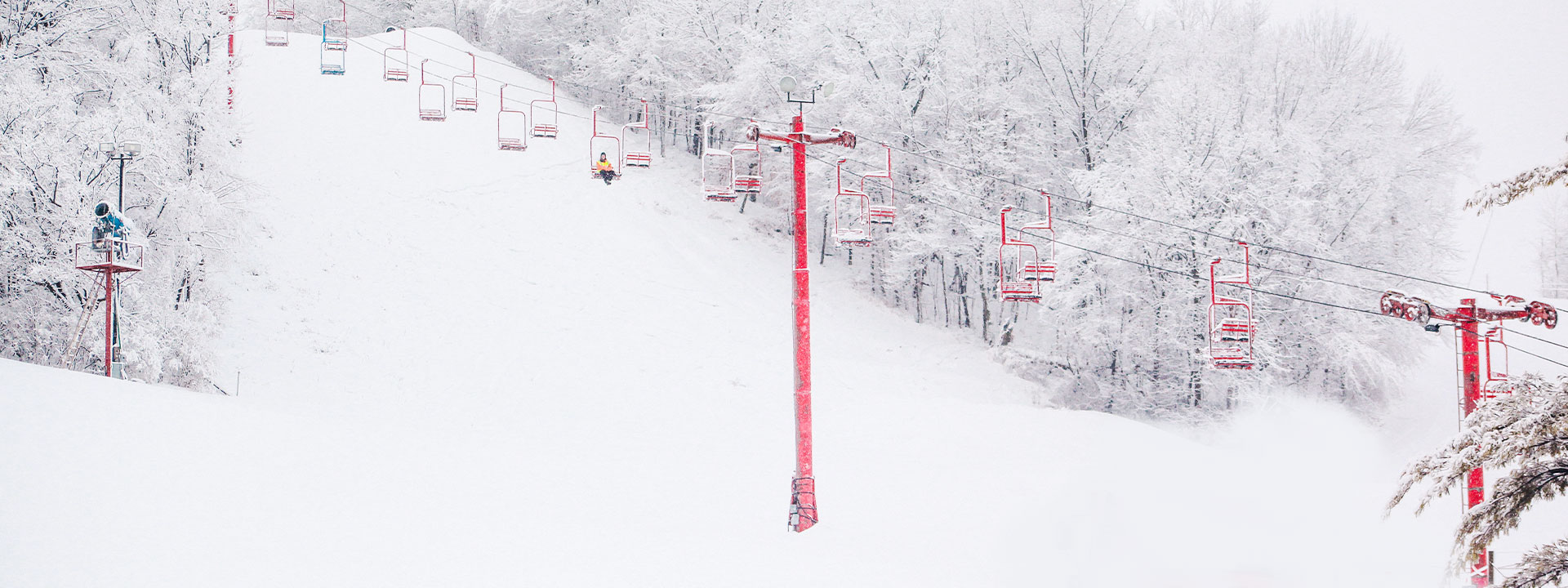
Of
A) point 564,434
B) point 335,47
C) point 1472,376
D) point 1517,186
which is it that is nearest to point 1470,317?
point 1472,376

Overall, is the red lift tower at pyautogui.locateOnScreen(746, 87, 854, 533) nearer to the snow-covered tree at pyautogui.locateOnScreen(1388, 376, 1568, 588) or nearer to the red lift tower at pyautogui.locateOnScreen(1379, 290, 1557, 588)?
the red lift tower at pyautogui.locateOnScreen(1379, 290, 1557, 588)

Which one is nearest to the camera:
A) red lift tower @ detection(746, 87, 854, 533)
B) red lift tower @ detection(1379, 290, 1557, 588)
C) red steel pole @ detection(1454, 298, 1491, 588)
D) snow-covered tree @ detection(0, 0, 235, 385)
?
red steel pole @ detection(1454, 298, 1491, 588)

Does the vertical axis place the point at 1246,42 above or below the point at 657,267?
above

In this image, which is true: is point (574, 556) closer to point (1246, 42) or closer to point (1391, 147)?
point (1391, 147)

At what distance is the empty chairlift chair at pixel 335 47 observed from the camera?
910 inches

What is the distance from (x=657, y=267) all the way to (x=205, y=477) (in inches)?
859

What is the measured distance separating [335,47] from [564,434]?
12.8 metres

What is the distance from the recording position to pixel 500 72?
4878 cm

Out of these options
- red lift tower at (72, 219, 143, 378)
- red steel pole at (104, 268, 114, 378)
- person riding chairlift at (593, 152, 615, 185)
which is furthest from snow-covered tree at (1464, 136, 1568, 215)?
person riding chairlift at (593, 152, 615, 185)

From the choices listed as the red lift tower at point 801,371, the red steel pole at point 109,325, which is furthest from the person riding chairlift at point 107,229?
the red lift tower at point 801,371

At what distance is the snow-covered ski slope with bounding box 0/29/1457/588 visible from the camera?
11953 millimetres

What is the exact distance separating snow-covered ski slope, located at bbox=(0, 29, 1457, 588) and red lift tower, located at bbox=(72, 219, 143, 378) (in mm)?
2240

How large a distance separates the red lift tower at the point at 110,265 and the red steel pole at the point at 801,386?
11834 millimetres

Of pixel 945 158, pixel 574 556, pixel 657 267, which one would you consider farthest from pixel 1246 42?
pixel 574 556
